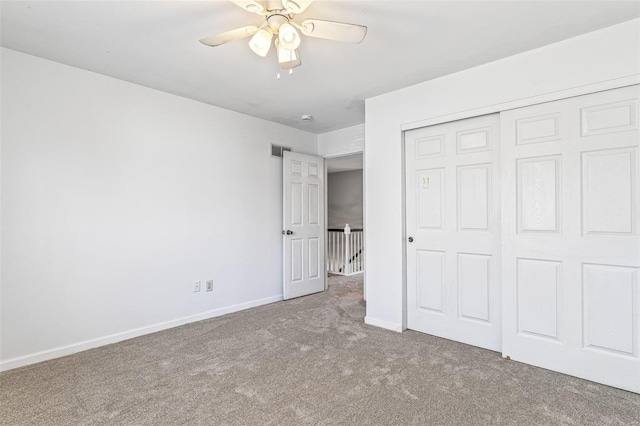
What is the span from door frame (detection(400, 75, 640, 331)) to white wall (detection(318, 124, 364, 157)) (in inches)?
54.0

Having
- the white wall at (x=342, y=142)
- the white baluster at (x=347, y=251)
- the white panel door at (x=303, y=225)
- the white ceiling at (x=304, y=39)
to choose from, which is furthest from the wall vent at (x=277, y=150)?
the white baluster at (x=347, y=251)

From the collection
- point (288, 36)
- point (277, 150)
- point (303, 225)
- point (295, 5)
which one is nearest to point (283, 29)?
point (288, 36)

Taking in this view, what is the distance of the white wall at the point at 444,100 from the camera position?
2.28 m

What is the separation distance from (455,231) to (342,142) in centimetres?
239

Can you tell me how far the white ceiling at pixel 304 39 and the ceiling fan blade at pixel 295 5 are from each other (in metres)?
0.29

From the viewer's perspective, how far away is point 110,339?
305 cm

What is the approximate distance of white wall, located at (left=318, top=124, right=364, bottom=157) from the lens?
469 centimetres

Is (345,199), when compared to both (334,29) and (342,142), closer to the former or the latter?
(342,142)

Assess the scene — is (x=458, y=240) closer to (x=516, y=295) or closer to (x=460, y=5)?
(x=516, y=295)

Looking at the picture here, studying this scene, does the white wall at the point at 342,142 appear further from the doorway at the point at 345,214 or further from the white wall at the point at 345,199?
the white wall at the point at 345,199

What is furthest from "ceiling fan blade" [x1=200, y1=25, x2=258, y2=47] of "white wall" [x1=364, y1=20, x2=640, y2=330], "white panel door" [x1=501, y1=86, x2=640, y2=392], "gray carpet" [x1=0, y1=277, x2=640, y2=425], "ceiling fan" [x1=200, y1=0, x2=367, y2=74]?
"gray carpet" [x1=0, y1=277, x2=640, y2=425]

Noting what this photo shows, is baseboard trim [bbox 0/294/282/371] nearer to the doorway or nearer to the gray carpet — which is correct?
the gray carpet

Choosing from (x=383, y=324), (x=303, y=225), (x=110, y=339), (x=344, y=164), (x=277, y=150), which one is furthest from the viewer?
(x=344, y=164)

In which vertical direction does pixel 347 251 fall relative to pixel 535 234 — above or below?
below
